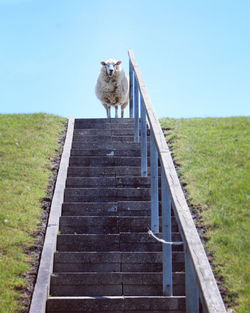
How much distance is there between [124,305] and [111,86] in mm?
7952

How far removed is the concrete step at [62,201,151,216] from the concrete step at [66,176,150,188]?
75cm

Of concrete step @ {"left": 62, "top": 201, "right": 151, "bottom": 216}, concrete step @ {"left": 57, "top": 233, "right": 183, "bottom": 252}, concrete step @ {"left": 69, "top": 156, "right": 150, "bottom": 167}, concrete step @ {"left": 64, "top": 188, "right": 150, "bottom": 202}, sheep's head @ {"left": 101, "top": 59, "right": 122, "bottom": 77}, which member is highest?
sheep's head @ {"left": 101, "top": 59, "right": 122, "bottom": 77}

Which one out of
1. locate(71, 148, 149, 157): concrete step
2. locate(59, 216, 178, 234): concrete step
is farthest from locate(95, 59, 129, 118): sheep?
locate(59, 216, 178, 234): concrete step

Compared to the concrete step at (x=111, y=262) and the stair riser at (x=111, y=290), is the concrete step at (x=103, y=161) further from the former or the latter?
the stair riser at (x=111, y=290)

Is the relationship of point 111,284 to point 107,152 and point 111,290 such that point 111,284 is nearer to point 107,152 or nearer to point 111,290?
point 111,290

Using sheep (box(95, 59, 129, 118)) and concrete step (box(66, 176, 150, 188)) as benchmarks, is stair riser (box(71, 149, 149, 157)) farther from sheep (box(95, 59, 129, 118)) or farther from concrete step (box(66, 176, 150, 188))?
sheep (box(95, 59, 129, 118))

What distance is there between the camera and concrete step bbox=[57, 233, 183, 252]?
6371 millimetres

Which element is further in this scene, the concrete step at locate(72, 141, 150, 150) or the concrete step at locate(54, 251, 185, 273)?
the concrete step at locate(72, 141, 150, 150)

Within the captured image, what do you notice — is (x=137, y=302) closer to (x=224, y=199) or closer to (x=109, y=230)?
(x=109, y=230)

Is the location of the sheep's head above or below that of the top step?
above

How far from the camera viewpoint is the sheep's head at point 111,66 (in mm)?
12344

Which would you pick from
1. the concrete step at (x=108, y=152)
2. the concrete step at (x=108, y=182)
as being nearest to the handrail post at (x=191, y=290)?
the concrete step at (x=108, y=182)

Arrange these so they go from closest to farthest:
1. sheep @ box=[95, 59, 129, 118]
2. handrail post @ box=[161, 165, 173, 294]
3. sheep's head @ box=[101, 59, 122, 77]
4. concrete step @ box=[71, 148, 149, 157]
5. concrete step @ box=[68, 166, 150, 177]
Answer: handrail post @ box=[161, 165, 173, 294]
concrete step @ box=[68, 166, 150, 177]
concrete step @ box=[71, 148, 149, 157]
sheep's head @ box=[101, 59, 122, 77]
sheep @ box=[95, 59, 129, 118]

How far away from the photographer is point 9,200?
7734mm
